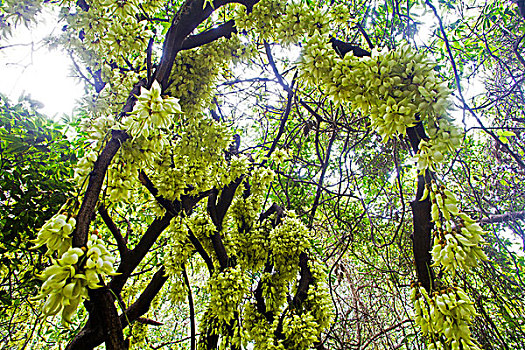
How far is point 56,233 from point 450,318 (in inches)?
49.2

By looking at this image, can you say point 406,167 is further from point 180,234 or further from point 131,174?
point 131,174

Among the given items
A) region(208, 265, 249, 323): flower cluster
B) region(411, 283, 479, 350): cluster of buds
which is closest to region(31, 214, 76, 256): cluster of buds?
region(411, 283, 479, 350): cluster of buds

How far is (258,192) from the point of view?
3.00m

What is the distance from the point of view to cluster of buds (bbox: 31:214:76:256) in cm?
74

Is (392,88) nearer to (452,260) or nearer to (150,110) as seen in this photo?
(452,260)

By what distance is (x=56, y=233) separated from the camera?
29.7 inches

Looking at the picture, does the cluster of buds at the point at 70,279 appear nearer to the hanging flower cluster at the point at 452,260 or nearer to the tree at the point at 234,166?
the tree at the point at 234,166

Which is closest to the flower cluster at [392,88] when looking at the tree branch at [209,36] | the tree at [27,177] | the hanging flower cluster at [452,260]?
the hanging flower cluster at [452,260]

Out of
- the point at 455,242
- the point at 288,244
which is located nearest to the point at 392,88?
the point at 455,242

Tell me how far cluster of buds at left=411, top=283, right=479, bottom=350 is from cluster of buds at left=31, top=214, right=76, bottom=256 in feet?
3.87

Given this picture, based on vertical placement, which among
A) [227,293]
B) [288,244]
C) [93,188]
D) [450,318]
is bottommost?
[450,318]

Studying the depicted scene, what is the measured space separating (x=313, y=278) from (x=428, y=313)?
176cm

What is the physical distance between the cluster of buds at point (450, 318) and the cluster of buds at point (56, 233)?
3.87 feet

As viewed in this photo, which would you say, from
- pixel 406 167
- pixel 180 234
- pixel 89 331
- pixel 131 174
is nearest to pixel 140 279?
pixel 89 331
